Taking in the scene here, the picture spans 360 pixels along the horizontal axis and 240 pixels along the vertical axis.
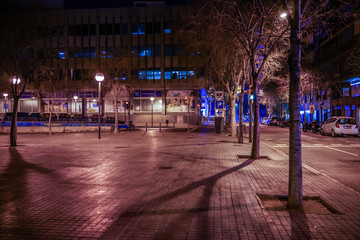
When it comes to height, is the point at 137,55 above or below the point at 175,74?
above

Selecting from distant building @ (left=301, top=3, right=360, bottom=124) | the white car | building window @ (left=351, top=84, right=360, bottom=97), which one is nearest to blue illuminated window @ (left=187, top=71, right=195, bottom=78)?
distant building @ (left=301, top=3, right=360, bottom=124)

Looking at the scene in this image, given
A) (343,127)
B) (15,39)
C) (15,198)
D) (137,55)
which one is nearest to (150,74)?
(137,55)

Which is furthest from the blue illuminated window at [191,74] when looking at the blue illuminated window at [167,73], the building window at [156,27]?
the building window at [156,27]

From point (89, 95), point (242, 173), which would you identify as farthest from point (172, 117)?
point (242, 173)

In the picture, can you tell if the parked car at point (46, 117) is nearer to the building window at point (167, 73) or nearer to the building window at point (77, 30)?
the building window at point (77, 30)

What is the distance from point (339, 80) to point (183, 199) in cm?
3777

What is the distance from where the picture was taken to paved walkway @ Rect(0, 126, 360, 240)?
15.3 ft

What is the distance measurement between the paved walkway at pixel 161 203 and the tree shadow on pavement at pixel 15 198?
0.02 meters

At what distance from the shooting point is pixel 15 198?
658 centimetres

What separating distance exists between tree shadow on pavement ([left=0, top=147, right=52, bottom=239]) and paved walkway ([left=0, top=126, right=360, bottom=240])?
15mm

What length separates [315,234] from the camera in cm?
450

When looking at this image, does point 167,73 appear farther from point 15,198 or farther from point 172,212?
point 172,212

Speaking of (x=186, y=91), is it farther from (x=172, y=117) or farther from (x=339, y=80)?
(x=339, y=80)

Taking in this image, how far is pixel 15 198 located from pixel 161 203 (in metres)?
3.22
